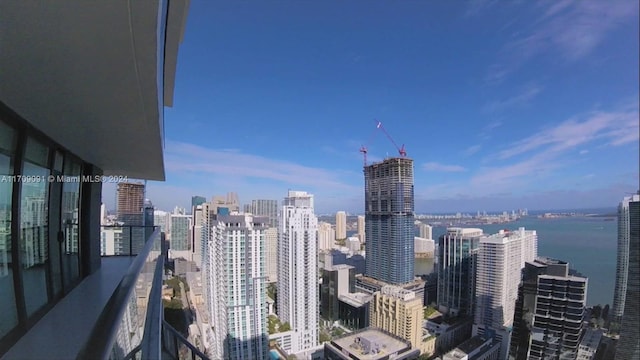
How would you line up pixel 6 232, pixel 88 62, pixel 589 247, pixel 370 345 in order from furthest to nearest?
pixel 370 345 → pixel 589 247 → pixel 6 232 → pixel 88 62

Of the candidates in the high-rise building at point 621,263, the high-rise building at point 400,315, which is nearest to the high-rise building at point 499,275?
the high-rise building at point 400,315

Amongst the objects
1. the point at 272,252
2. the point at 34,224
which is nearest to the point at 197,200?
the point at 272,252

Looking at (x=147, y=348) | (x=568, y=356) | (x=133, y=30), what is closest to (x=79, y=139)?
(x=133, y=30)

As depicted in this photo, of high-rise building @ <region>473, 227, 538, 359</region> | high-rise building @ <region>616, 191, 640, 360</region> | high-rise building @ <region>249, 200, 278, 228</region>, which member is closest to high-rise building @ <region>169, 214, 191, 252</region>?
high-rise building @ <region>249, 200, 278, 228</region>

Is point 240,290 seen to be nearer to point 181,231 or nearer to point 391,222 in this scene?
point 181,231

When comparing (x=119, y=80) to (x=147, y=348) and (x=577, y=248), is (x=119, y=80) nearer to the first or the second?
(x=147, y=348)

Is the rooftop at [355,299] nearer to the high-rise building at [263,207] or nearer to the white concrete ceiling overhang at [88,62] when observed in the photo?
the high-rise building at [263,207]
